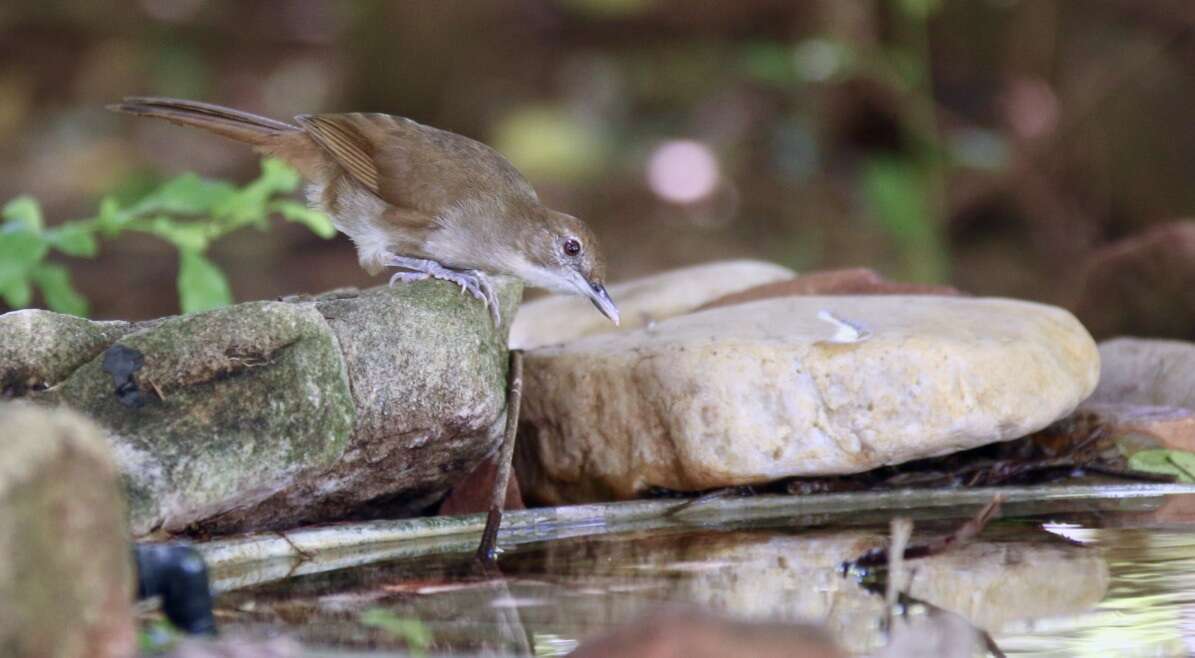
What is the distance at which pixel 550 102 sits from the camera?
11.6 metres

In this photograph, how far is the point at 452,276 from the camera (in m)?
4.08

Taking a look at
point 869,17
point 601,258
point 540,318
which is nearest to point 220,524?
point 601,258

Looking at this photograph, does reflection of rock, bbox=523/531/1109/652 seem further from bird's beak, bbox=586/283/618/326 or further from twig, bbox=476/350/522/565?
bird's beak, bbox=586/283/618/326

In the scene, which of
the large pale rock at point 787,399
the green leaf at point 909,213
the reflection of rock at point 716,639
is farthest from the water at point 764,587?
the green leaf at point 909,213

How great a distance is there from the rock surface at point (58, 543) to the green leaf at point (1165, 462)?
3132mm

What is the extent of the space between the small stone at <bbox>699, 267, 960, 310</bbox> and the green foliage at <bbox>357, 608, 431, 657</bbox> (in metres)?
2.62

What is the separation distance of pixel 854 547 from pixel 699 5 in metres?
9.16

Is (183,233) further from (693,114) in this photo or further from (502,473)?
(693,114)

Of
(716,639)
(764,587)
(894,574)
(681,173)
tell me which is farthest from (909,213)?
(716,639)

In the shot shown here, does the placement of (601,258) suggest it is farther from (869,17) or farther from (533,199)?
(869,17)

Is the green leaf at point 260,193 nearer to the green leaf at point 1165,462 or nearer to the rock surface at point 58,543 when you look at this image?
the green leaf at point 1165,462

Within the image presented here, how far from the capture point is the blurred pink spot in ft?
37.7

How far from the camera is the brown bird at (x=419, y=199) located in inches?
182

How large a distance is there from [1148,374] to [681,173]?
21.9ft
